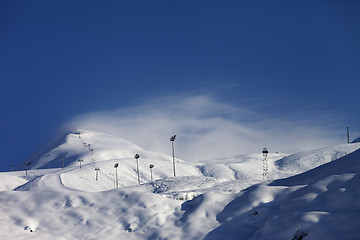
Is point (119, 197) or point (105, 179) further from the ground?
point (119, 197)

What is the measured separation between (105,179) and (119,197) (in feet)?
377

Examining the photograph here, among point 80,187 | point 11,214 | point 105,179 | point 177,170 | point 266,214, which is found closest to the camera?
point 266,214

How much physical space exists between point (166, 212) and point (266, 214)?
488 centimetres

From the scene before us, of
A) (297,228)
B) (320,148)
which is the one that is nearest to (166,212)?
(297,228)

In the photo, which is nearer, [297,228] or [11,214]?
[297,228]

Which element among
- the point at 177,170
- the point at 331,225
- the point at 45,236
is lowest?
the point at 177,170

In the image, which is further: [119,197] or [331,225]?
[119,197]

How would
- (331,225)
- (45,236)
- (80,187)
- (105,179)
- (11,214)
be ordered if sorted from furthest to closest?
(105,179), (80,187), (11,214), (45,236), (331,225)

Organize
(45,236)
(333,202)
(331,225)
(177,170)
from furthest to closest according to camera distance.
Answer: (177,170) → (45,236) → (333,202) → (331,225)

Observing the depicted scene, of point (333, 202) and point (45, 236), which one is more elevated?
point (333, 202)

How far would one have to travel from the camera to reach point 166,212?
16.7m

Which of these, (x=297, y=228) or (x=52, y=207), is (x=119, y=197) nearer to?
(x=52, y=207)

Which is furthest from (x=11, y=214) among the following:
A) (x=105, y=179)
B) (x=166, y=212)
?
(x=105, y=179)

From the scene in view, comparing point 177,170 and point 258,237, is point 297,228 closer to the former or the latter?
point 258,237
